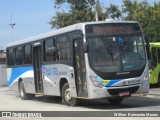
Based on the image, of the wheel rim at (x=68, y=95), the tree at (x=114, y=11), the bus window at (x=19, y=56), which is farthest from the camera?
the tree at (x=114, y=11)

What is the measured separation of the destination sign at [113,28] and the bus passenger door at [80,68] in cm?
59

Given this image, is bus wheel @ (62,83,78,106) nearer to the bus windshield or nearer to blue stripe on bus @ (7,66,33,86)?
the bus windshield

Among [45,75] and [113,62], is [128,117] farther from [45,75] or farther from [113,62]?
[45,75]

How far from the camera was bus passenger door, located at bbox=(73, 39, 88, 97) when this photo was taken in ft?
53.8

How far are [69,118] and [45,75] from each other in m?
6.48

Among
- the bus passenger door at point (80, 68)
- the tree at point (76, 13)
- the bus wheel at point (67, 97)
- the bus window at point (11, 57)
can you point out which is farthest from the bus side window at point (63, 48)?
A: the tree at point (76, 13)

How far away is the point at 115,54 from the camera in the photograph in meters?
16.3

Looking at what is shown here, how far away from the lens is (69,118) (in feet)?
45.2

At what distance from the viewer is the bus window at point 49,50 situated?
1914 centimetres

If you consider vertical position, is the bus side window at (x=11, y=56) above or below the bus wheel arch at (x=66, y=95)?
above

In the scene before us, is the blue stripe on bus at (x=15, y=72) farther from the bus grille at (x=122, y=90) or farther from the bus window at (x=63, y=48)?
the bus grille at (x=122, y=90)

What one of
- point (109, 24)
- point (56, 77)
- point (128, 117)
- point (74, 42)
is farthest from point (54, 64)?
point (128, 117)

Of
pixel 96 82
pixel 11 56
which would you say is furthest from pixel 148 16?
pixel 96 82

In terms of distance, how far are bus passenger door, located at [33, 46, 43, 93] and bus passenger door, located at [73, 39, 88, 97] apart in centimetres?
412
